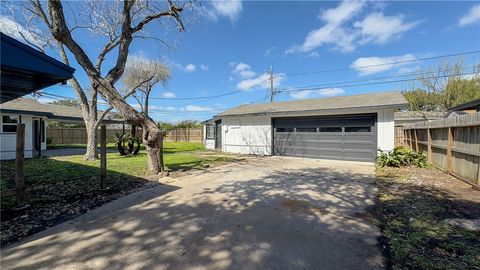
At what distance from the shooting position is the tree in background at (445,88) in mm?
18438

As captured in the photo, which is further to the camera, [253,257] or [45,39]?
[45,39]

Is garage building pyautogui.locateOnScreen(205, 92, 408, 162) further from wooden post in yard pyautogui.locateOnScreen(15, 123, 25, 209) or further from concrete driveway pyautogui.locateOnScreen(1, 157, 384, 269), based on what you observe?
wooden post in yard pyautogui.locateOnScreen(15, 123, 25, 209)

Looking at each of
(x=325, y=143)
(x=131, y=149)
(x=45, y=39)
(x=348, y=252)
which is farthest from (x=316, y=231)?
(x=45, y=39)

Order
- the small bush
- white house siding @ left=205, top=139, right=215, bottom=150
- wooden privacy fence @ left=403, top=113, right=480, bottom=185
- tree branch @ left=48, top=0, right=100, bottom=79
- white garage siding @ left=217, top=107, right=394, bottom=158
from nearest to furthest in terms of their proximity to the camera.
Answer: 1. wooden privacy fence @ left=403, top=113, right=480, bottom=185
2. tree branch @ left=48, top=0, right=100, bottom=79
3. the small bush
4. white garage siding @ left=217, top=107, right=394, bottom=158
5. white house siding @ left=205, top=139, right=215, bottom=150

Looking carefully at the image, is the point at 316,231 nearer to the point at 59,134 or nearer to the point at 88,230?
the point at 88,230

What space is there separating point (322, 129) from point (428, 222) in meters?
9.08

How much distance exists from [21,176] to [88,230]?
1994 millimetres

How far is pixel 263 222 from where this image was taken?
12.6 ft

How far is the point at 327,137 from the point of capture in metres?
12.4

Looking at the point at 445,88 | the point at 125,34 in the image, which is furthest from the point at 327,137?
the point at 445,88

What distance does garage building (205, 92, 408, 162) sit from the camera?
35.8 feet

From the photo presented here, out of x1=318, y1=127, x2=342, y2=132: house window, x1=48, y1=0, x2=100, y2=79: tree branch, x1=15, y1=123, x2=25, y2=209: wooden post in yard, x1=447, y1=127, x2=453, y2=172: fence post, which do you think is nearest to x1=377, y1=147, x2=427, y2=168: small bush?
x1=447, y1=127, x2=453, y2=172: fence post

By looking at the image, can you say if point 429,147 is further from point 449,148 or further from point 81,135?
point 81,135

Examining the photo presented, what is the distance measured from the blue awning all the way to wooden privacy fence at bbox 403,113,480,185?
808cm
